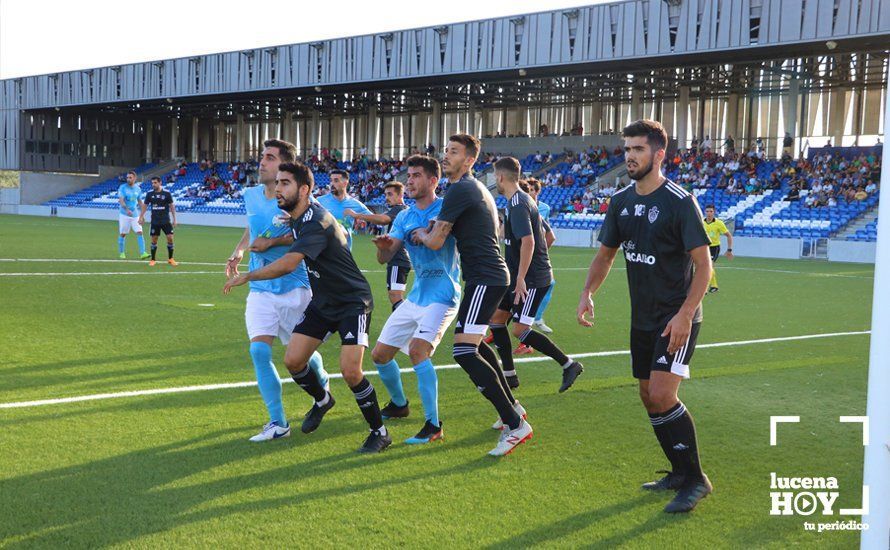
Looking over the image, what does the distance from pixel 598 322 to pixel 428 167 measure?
6.51 m

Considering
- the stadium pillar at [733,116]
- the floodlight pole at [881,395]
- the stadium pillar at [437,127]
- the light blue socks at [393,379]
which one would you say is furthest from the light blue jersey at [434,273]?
the stadium pillar at [437,127]

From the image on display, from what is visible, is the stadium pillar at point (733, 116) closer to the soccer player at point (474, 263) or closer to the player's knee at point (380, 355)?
the soccer player at point (474, 263)

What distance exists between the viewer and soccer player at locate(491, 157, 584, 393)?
7.21 metres

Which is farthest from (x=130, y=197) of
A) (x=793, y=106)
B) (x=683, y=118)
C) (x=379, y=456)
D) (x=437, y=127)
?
(x=437, y=127)

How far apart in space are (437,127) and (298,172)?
49.8m

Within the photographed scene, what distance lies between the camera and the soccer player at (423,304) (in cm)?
566

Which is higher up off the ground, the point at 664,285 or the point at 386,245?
the point at 386,245

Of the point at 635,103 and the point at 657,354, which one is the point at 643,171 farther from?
the point at 635,103

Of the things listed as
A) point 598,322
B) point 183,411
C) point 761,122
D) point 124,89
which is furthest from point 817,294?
point 124,89

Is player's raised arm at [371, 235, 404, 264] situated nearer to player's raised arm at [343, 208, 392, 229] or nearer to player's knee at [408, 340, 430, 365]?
player's knee at [408, 340, 430, 365]

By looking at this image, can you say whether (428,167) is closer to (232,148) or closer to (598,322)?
(598,322)

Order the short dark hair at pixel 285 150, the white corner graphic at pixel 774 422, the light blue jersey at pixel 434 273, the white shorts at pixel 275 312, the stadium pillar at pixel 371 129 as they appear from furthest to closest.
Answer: the stadium pillar at pixel 371 129 → the short dark hair at pixel 285 150 → the white shorts at pixel 275 312 → the light blue jersey at pixel 434 273 → the white corner graphic at pixel 774 422

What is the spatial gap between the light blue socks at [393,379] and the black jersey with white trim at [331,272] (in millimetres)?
605

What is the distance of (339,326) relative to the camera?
5.59 metres
